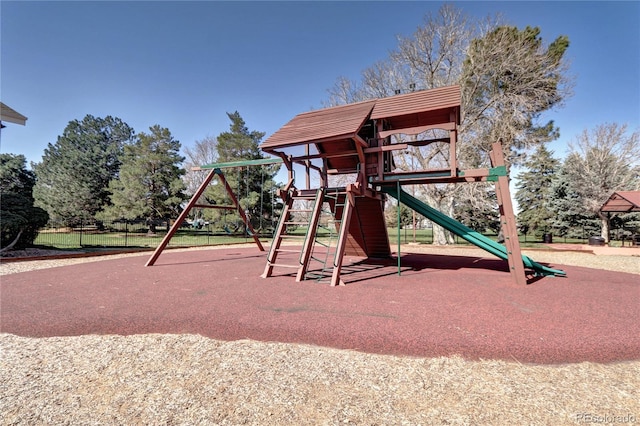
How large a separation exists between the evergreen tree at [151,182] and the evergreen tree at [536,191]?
3095cm

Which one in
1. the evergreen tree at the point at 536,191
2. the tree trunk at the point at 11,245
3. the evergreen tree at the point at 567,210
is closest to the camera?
the tree trunk at the point at 11,245

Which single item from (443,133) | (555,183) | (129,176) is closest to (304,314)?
(443,133)

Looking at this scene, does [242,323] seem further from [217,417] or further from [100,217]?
[100,217]

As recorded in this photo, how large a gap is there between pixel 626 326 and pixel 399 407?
12.3 ft

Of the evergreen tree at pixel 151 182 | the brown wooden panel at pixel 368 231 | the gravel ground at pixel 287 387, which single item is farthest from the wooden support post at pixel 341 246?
the evergreen tree at pixel 151 182

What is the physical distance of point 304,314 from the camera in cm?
410

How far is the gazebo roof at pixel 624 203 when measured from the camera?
48.3 feet

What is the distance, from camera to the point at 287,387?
2287mm

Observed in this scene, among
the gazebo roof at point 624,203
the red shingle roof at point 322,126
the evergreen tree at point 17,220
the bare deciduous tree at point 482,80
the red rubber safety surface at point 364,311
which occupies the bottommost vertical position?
the red rubber safety surface at point 364,311

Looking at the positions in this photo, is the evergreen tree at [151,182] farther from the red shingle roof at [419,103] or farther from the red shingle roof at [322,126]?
the red shingle roof at [419,103]

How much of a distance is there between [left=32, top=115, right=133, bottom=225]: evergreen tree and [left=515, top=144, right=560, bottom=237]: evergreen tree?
3783 cm

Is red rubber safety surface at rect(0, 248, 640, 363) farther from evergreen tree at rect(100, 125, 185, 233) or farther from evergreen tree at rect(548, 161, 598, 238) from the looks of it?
evergreen tree at rect(548, 161, 598, 238)

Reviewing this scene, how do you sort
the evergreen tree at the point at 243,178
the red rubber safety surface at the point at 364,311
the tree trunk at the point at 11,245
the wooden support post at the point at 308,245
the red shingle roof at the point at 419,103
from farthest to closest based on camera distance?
the evergreen tree at the point at 243,178 → the tree trunk at the point at 11,245 → the wooden support post at the point at 308,245 → the red shingle roof at the point at 419,103 → the red rubber safety surface at the point at 364,311

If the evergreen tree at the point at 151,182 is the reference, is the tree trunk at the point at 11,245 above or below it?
below
